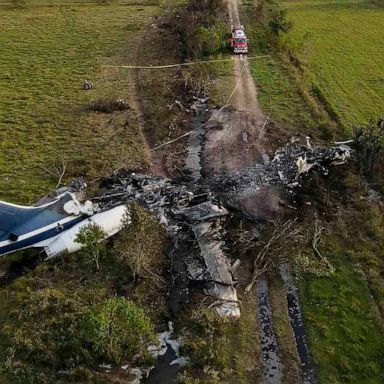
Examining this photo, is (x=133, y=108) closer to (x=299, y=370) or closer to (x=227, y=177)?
(x=227, y=177)

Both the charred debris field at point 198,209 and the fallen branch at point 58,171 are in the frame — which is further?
the fallen branch at point 58,171

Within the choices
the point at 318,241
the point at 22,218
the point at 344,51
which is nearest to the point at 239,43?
the point at 344,51

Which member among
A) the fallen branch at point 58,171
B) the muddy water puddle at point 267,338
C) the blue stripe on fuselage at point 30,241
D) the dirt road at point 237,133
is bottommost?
the muddy water puddle at point 267,338

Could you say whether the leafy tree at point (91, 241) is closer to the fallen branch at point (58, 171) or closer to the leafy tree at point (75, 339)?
the leafy tree at point (75, 339)

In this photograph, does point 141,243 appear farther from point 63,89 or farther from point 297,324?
point 63,89

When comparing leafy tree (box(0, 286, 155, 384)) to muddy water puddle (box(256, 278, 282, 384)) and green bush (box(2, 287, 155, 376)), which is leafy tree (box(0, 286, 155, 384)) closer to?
green bush (box(2, 287, 155, 376))

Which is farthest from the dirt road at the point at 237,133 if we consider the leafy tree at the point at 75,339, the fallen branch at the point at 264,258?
the leafy tree at the point at 75,339

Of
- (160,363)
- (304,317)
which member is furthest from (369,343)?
(160,363)
